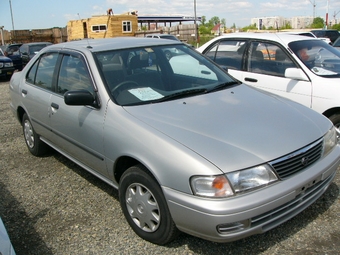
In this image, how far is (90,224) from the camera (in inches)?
130

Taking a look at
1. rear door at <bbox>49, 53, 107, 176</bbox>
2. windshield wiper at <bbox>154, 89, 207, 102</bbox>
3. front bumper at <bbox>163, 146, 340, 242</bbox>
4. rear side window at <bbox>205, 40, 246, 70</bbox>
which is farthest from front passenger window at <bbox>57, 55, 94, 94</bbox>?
rear side window at <bbox>205, 40, 246, 70</bbox>

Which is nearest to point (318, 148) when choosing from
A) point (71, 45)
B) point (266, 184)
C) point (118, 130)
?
point (266, 184)

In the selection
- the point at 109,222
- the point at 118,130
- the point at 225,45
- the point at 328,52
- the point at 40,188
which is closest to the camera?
the point at 118,130

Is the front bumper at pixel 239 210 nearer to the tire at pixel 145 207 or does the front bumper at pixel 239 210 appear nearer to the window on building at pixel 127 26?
the tire at pixel 145 207

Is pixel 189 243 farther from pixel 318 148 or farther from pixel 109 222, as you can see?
pixel 318 148

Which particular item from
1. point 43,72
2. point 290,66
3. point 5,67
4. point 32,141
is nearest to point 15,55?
point 5,67

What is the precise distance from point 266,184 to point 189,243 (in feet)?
2.90

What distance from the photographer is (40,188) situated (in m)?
4.14

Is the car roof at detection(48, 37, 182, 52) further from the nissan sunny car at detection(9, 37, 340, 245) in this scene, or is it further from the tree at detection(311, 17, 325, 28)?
the tree at detection(311, 17, 325, 28)

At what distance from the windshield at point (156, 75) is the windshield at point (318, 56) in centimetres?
149

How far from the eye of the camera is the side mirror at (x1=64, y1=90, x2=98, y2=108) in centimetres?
319

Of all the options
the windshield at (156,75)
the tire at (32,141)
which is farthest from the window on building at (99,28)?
the windshield at (156,75)

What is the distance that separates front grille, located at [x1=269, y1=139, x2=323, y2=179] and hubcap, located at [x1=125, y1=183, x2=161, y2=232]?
95 cm

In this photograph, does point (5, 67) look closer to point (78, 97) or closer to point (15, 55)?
point (15, 55)
